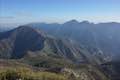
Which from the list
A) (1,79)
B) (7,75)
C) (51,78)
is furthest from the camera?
(51,78)

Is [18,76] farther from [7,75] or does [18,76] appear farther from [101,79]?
[101,79]

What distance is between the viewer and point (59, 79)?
64062 millimetres

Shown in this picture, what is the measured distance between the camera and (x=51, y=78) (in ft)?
207

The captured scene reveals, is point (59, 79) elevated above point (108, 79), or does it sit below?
above

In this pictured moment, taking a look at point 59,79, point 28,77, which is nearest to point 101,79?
point 59,79

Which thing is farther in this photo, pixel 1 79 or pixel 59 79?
pixel 59 79

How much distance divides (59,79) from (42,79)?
8783 mm

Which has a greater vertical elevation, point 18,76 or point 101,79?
point 18,76

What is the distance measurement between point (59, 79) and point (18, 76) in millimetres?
13716

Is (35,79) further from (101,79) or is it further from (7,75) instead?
(101,79)

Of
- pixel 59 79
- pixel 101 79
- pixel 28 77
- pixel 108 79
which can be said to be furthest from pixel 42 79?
pixel 108 79

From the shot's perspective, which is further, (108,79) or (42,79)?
(108,79)

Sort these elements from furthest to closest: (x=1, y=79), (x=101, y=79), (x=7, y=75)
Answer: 1. (x=101, y=79)
2. (x=7, y=75)
3. (x=1, y=79)

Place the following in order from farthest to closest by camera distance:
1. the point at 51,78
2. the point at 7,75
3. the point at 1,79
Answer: the point at 51,78
the point at 7,75
the point at 1,79
